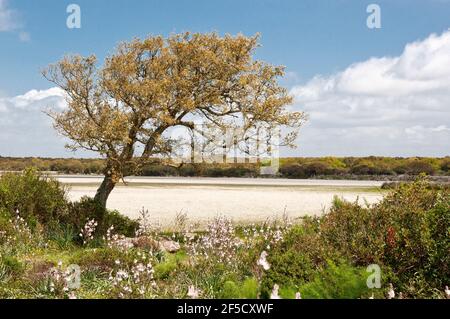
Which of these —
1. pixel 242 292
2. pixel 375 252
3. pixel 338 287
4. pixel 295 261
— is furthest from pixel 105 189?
pixel 338 287

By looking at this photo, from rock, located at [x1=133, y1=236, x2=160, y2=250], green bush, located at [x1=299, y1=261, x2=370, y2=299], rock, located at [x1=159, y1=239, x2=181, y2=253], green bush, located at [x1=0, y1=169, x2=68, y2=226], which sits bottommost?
rock, located at [x1=159, y1=239, x2=181, y2=253]

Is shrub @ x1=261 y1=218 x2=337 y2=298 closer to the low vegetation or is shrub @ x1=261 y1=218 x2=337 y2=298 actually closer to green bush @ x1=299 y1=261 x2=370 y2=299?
the low vegetation

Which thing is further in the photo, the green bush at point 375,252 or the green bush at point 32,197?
the green bush at point 32,197

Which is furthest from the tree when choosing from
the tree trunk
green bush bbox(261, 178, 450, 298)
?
green bush bbox(261, 178, 450, 298)

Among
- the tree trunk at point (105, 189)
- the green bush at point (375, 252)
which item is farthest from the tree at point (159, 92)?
the green bush at point (375, 252)

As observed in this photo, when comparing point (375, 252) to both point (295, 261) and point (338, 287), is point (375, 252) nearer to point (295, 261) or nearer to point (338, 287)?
point (295, 261)

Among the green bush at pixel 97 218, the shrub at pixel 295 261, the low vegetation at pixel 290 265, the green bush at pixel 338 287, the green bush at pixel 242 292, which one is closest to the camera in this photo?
the green bush at pixel 242 292

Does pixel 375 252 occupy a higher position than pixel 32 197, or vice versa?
pixel 32 197

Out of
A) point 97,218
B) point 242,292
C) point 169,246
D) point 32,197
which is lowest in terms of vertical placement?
point 169,246

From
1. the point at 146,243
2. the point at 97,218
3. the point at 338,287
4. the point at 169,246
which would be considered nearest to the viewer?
the point at 338,287

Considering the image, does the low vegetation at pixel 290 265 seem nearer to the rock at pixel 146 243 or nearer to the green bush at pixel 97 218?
the rock at pixel 146 243
